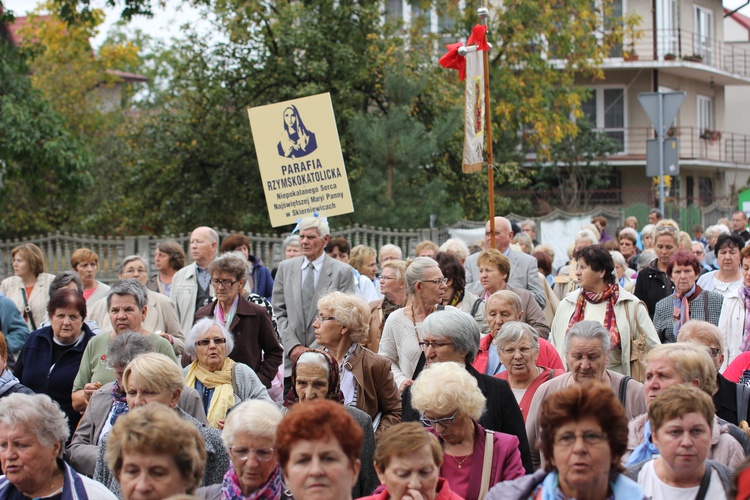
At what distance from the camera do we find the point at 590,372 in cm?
566

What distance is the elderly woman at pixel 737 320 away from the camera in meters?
8.02

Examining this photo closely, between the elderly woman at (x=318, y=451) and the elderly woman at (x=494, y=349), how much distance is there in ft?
8.09

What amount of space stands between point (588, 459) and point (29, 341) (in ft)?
15.5

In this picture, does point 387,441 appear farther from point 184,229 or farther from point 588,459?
point 184,229

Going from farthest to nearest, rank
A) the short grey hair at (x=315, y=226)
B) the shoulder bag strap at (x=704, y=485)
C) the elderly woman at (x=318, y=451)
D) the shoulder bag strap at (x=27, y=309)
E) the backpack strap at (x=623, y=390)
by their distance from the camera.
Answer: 1. the shoulder bag strap at (x=27, y=309)
2. the short grey hair at (x=315, y=226)
3. the backpack strap at (x=623, y=390)
4. the shoulder bag strap at (x=704, y=485)
5. the elderly woman at (x=318, y=451)

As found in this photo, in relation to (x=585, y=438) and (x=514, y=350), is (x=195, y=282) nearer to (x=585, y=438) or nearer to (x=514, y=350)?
(x=514, y=350)

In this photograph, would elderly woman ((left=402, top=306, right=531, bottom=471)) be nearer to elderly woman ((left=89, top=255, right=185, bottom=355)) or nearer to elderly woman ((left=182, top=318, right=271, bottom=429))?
elderly woman ((left=182, top=318, right=271, bottom=429))

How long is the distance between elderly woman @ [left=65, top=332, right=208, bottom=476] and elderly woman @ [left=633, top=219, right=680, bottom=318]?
5356 millimetres

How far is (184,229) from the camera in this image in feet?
73.9

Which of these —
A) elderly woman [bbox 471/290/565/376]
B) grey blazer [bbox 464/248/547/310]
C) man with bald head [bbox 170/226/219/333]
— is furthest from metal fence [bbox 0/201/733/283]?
elderly woman [bbox 471/290/565/376]

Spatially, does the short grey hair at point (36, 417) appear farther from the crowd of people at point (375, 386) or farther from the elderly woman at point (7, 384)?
the elderly woman at point (7, 384)

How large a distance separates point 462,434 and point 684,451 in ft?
3.75

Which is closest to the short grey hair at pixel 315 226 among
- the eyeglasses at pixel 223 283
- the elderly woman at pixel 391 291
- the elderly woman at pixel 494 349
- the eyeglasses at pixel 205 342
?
the elderly woman at pixel 391 291

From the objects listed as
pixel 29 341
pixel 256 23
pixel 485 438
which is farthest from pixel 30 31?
pixel 485 438
